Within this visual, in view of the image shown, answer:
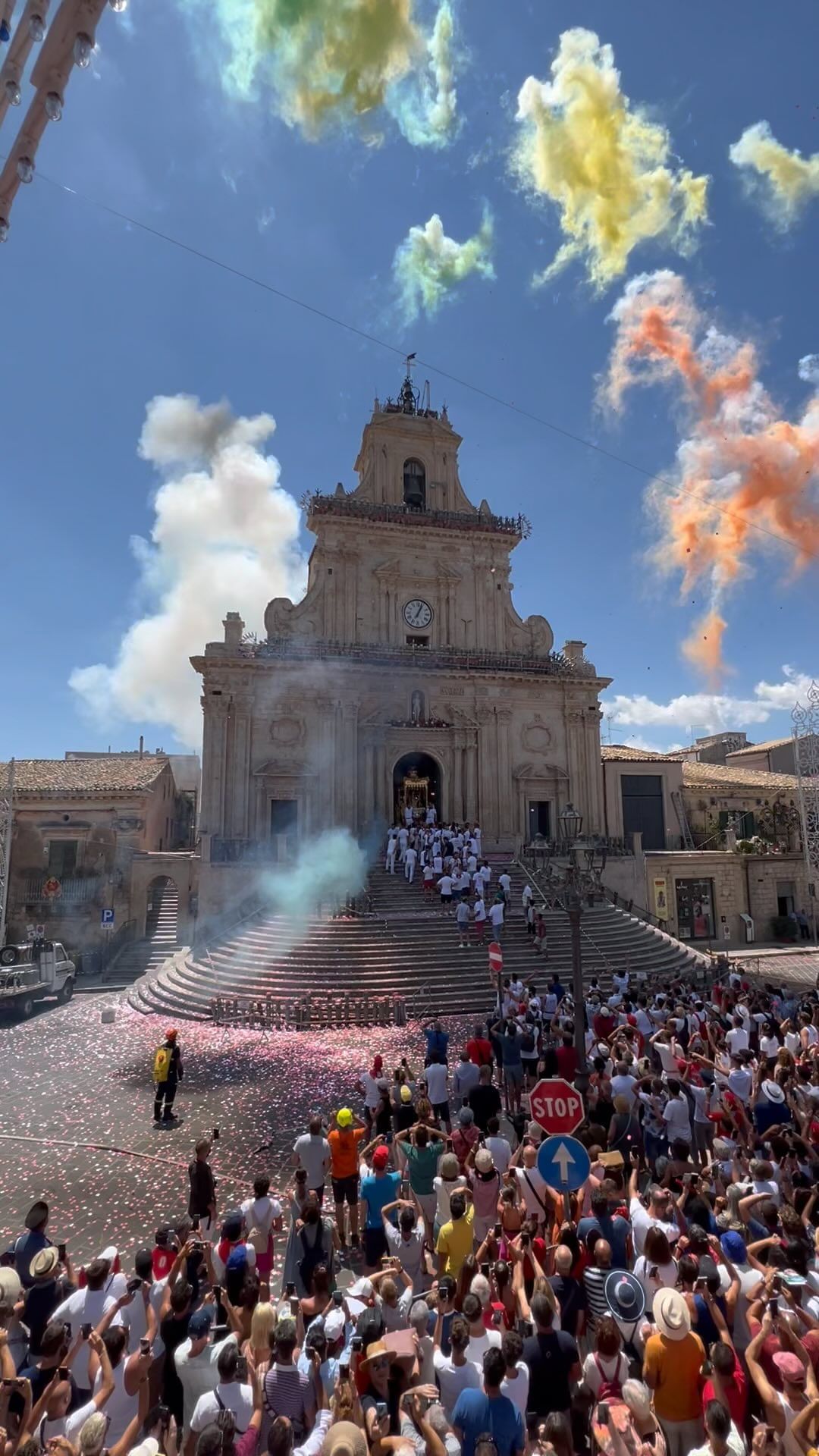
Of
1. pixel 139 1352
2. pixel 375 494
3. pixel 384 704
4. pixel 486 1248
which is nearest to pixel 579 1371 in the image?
pixel 486 1248

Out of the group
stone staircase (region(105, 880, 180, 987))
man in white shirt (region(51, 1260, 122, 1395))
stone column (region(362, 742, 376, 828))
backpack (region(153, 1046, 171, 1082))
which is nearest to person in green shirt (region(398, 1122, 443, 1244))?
man in white shirt (region(51, 1260, 122, 1395))

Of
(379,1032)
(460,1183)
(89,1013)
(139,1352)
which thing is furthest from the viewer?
(89,1013)

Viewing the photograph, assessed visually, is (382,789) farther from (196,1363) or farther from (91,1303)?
(196,1363)

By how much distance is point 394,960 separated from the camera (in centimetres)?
1967

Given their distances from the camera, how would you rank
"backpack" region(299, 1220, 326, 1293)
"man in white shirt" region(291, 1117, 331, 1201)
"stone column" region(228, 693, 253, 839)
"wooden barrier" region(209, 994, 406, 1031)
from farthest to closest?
"stone column" region(228, 693, 253, 839)
"wooden barrier" region(209, 994, 406, 1031)
"man in white shirt" region(291, 1117, 331, 1201)
"backpack" region(299, 1220, 326, 1293)

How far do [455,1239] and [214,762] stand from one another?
2453cm

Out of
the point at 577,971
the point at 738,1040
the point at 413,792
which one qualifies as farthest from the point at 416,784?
the point at 738,1040

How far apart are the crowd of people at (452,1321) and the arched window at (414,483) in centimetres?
3138

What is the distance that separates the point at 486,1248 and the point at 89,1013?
17.6 meters

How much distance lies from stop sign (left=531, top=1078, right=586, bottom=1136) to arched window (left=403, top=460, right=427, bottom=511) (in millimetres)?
31690

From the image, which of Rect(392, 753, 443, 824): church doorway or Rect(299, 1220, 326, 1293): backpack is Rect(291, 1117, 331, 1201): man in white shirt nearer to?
Rect(299, 1220, 326, 1293): backpack

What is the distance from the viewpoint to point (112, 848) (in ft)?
97.3

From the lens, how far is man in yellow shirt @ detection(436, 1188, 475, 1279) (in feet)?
18.7

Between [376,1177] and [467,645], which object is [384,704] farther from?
[376,1177]
